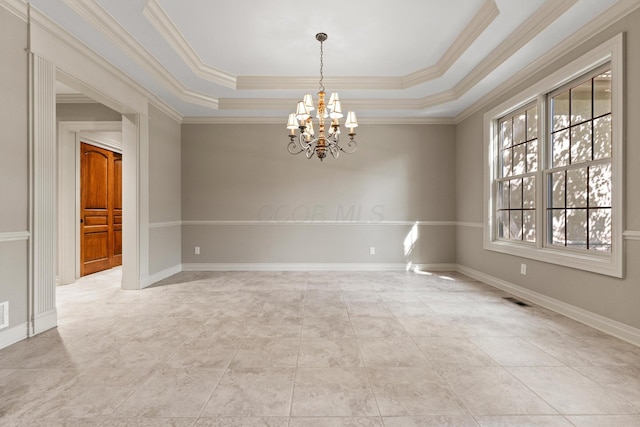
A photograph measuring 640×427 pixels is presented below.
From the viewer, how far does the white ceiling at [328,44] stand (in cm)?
293

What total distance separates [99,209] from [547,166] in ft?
22.5

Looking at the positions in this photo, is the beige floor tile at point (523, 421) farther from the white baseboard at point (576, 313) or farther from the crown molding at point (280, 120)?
the crown molding at point (280, 120)

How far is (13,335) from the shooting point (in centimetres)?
252

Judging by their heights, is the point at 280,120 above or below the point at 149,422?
above

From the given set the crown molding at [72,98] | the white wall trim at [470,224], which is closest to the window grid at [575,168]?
the white wall trim at [470,224]

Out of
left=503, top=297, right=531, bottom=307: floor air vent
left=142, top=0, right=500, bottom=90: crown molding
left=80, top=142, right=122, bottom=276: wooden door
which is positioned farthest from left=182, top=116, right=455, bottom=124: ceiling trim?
left=503, top=297, right=531, bottom=307: floor air vent

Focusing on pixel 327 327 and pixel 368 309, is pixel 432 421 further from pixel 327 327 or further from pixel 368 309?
pixel 368 309

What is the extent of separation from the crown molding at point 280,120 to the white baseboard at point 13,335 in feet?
13.1

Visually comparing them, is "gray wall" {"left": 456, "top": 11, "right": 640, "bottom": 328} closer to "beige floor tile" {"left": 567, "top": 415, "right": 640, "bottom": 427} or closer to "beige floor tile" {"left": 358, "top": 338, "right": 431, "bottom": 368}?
"beige floor tile" {"left": 567, "top": 415, "right": 640, "bottom": 427}

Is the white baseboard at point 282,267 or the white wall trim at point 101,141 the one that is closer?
the white wall trim at point 101,141

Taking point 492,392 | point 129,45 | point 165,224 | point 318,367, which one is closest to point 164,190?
point 165,224

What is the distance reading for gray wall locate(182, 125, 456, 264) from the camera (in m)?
5.70

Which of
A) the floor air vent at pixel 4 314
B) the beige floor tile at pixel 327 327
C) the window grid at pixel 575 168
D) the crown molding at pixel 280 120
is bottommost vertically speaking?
the beige floor tile at pixel 327 327

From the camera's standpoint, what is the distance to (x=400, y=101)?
5191 mm
